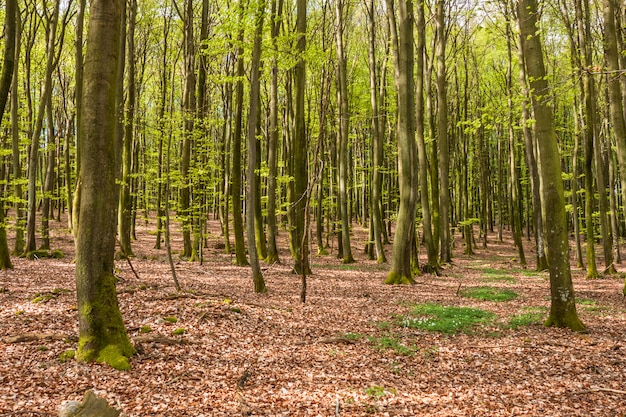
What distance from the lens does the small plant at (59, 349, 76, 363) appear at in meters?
5.21

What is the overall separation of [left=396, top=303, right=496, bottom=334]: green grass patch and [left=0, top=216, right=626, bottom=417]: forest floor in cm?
4

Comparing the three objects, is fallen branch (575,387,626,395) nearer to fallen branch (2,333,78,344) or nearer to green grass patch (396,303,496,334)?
green grass patch (396,303,496,334)

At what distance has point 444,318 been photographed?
8.81m

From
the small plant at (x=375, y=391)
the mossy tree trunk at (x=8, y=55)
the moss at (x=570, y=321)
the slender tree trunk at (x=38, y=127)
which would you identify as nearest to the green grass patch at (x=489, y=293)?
the moss at (x=570, y=321)

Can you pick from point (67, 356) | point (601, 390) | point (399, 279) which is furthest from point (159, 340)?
point (399, 279)

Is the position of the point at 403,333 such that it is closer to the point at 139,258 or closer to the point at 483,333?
the point at 483,333

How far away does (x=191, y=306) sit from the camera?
8359 mm

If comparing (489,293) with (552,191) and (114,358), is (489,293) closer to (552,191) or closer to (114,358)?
(552,191)

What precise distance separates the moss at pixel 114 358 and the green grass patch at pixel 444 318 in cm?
540

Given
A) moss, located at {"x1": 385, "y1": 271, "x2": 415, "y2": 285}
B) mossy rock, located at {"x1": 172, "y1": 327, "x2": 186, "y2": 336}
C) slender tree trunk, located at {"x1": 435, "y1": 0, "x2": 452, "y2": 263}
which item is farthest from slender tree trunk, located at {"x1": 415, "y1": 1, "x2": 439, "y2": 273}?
mossy rock, located at {"x1": 172, "y1": 327, "x2": 186, "y2": 336}

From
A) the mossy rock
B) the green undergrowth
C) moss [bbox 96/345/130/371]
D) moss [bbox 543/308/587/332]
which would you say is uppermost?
moss [bbox 96/345/130/371]

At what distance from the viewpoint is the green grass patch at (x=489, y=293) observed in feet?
37.9

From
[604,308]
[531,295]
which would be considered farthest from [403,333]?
[531,295]

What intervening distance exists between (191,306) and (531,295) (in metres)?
9.89
